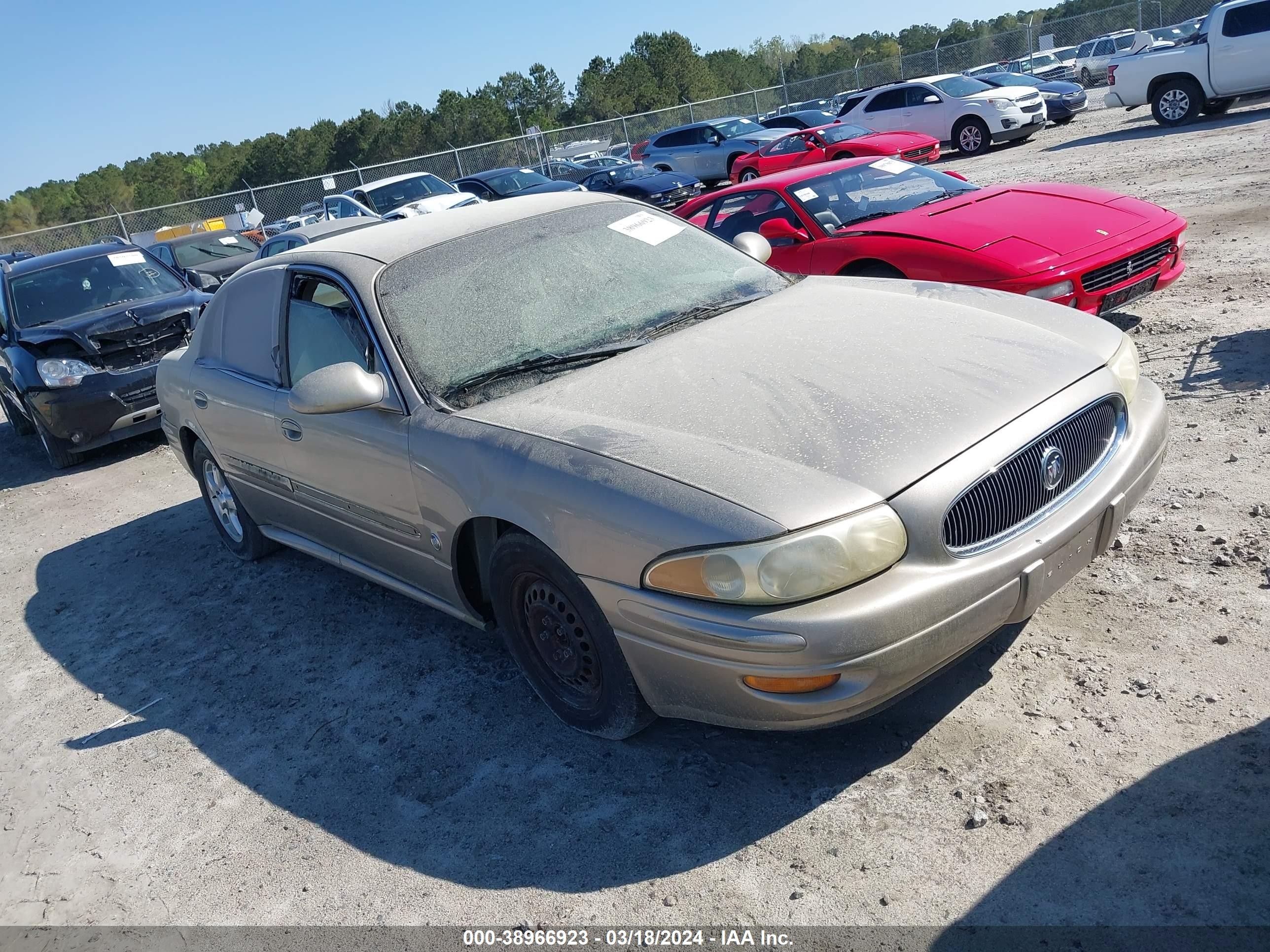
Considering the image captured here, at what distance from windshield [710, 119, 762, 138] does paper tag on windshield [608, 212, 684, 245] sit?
2170 cm

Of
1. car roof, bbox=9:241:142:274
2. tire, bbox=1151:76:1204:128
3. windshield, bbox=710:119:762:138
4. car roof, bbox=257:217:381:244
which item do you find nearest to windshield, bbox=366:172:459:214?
car roof, bbox=257:217:381:244

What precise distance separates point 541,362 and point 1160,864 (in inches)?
95.3

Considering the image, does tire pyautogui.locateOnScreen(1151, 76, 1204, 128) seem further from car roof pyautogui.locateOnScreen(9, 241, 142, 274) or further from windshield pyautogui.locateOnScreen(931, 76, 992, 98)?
car roof pyautogui.locateOnScreen(9, 241, 142, 274)

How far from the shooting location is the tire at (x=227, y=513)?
17.9 feet

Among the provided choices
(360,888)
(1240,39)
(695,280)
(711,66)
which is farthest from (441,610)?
(711,66)

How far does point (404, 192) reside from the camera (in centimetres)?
2033

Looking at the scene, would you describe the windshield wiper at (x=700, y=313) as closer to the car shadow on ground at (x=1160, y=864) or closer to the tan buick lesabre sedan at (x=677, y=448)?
the tan buick lesabre sedan at (x=677, y=448)

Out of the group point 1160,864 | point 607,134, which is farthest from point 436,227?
point 607,134

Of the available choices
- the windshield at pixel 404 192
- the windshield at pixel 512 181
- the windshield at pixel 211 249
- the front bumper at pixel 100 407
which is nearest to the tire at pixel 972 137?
the windshield at pixel 512 181

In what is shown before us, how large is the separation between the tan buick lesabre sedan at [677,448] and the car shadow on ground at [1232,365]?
6.60 ft

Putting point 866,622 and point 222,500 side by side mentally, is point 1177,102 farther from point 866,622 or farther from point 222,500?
point 866,622

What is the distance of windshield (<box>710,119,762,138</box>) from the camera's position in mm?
25250

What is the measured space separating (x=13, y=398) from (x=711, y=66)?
276 feet

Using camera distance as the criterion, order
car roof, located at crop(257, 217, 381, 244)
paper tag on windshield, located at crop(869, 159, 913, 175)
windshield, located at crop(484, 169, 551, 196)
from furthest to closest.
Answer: windshield, located at crop(484, 169, 551, 196) → car roof, located at crop(257, 217, 381, 244) → paper tag on windshield, located at crop(869, 159, 913, 175)
